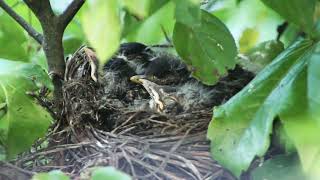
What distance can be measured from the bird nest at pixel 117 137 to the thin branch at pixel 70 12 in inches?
4.8

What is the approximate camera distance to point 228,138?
35.9 inches

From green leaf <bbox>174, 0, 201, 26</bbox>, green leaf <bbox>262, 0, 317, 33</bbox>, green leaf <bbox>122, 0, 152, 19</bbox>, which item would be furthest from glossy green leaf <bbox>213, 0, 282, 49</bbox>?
green leaf <bbox>122, 0, 152, 19</bbox>

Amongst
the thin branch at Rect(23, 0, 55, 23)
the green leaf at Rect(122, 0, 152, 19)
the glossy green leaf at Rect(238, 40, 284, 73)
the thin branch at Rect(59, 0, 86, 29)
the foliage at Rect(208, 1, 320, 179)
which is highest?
the thin branch at Rect(23, 0, 55, 23)

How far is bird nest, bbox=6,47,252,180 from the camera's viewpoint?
102 centimetres

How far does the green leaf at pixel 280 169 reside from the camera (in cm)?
89

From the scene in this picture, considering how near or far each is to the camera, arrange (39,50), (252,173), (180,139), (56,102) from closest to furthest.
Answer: (252,173) < (180,139) < (56,102) < (39,50)

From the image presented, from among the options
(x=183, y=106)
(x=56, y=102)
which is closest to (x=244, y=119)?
(x=183, y=106)

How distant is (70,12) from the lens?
46.5 inches

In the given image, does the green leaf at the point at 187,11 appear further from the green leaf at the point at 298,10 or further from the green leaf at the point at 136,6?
the green leaf at the point at 298,10

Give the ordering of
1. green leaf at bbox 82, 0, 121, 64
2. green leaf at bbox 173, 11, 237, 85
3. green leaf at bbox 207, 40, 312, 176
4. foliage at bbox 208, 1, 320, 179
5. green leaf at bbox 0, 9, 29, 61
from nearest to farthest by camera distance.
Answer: green leaf at bbox 82, 0, 121, 64
foliage at bbox 208, 1, 320, 179
green leaf at bbox 207, 40, 312, 176
green leaf at bbox 173, 11, 237, 85
green leaf at bbox 0, 9, 29, 61

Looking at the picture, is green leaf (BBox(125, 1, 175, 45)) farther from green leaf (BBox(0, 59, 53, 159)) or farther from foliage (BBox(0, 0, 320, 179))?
green leaf (BBox(0, 59, 53, 159))

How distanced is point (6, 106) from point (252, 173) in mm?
427

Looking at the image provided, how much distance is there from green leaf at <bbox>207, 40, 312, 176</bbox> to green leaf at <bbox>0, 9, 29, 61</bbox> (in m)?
0.53

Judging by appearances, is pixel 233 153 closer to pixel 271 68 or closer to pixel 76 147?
pixel 271 68
